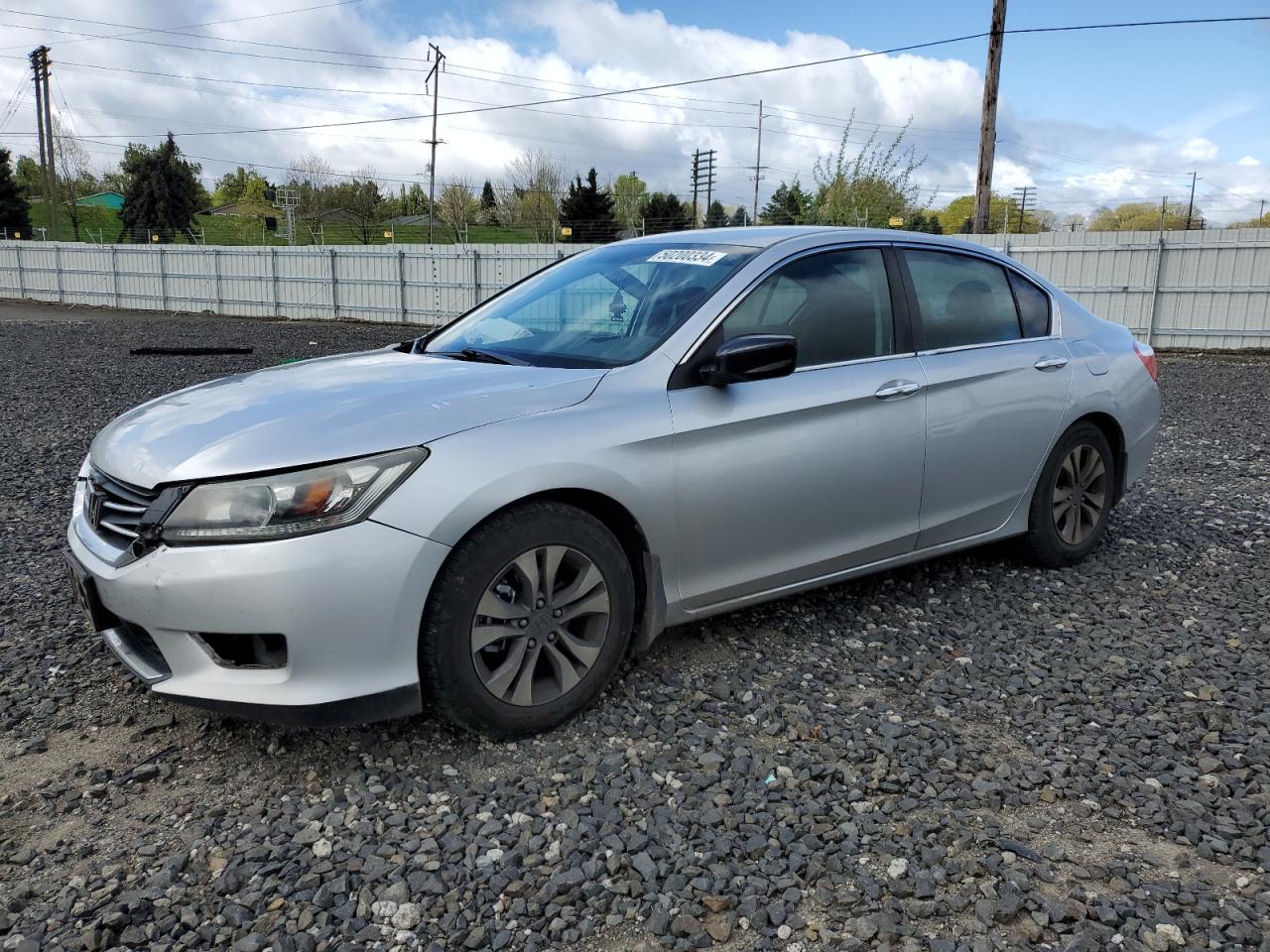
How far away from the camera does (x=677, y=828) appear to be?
2580 millimetres

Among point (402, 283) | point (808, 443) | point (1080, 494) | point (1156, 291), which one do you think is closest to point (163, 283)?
point (402, 283)

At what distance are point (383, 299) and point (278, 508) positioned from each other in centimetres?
2461

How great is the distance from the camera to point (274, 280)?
2812 cm

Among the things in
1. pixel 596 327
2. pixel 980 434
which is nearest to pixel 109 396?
pixel 596 327

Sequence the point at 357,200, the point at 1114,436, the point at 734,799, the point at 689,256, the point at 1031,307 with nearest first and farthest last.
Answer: the point at 734,799
the point at 689,256
the point at 1031,307
the point at 1114,436
the point at 357,200

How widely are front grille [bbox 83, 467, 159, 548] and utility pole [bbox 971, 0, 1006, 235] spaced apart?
19911mm

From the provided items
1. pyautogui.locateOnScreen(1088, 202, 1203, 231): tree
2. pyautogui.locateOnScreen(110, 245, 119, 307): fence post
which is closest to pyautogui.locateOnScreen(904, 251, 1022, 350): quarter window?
pyautogui.locateOnScreen(110, 245, 119, 307): fence post

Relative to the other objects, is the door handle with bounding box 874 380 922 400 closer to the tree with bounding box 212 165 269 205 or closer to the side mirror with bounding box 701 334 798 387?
the side mirror with bounding box 701 334 798 387

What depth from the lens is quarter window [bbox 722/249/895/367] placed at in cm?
354

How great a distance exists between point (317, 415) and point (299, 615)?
636 mm

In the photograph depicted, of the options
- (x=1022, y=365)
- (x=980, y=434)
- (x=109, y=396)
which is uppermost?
(x=1022, y=365)

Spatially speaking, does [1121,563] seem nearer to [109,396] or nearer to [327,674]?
[327,674]

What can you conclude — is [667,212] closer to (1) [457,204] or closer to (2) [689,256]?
(1) [457,204]

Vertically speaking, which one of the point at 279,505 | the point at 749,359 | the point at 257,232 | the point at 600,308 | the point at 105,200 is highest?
the point at 105,200
